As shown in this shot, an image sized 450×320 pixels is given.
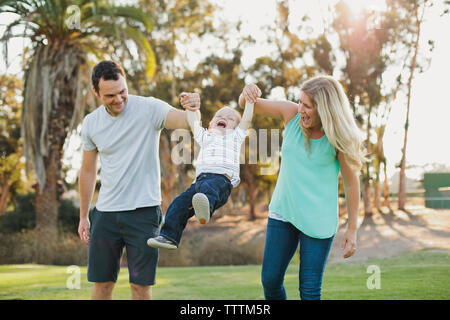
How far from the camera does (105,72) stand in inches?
140

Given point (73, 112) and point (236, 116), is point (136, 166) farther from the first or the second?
point (73, 112)

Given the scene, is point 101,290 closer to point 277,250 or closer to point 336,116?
point 277,250

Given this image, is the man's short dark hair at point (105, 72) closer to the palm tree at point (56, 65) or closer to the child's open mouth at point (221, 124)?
the child's open mouth at point (221, 124)

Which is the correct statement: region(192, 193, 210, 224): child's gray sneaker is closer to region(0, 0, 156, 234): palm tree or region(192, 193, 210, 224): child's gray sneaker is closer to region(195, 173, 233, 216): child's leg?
region(195, 173, 233, 216): child's leg

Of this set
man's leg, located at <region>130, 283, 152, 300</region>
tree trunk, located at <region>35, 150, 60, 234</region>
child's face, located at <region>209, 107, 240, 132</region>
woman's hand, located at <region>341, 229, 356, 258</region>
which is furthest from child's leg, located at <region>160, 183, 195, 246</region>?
tree trunk, located at <region>35, 150, 60, 234</region>

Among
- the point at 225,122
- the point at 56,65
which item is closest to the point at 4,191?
the point at 56,65

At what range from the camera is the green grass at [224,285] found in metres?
8.06

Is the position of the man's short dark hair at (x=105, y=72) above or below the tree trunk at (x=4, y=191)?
above

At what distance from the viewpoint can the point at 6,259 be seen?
47.3 feet

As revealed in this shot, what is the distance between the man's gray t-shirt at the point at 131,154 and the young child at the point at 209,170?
0.22m

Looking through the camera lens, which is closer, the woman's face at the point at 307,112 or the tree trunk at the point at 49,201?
the woman's face at the point at 307,112

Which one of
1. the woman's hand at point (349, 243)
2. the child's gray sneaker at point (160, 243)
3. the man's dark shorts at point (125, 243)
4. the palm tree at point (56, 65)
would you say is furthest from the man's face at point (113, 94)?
the palm tree at point (56, 65)

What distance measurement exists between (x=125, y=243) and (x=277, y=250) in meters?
1.15
